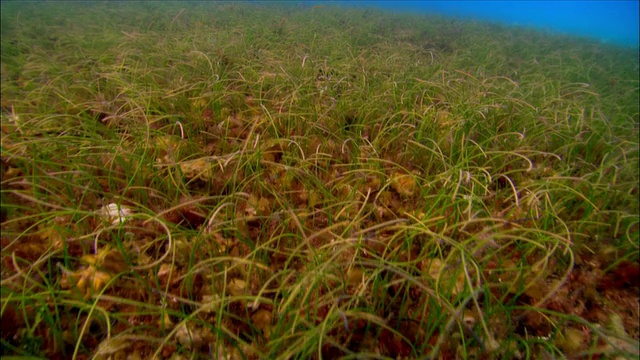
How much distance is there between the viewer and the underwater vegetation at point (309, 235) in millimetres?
1057

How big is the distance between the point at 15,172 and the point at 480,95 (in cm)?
363

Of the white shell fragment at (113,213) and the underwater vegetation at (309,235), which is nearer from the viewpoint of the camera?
the underwater vegetation at (309,235)

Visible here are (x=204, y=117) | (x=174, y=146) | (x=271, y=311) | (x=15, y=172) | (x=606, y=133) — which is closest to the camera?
(x=271, y=311)

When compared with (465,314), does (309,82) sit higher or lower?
higher

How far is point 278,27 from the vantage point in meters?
5.79

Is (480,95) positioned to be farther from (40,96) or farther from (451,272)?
(40,96)

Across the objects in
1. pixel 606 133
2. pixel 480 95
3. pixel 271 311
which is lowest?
pixel 271 311

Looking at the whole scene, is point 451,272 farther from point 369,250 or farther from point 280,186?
point 280,186

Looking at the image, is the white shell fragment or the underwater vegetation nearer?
the underwater vegetation

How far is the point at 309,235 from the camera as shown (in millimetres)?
1424

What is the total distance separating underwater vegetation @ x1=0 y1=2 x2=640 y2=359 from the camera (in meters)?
1.06

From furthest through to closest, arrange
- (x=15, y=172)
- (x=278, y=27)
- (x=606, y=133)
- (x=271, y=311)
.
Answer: (x=278, y=27), (x=606, y=133), (x=15, y=172), (x=271, y=311)

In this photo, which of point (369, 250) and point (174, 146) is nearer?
point (369, 250)

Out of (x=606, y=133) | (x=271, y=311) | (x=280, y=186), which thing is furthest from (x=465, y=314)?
(x=606, y=133)
